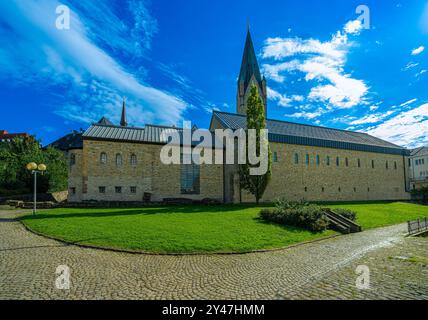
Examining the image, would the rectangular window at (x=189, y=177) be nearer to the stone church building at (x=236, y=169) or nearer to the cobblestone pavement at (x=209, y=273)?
the stone church building at (x=236, y=169)

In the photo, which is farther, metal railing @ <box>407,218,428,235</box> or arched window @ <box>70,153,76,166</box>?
arched window @ <box>70,153,76,166</box>

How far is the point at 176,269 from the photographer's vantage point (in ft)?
22.5

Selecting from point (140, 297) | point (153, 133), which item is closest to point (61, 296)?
point (140, 297)

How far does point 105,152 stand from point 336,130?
41063 millimetres

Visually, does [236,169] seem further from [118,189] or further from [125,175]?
[118,189]

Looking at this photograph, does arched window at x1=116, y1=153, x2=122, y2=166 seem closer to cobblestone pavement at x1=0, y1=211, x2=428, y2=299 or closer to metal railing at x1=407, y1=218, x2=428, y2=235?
cobblestone pavement at x1=0, y1=211, x2=428, y2=299

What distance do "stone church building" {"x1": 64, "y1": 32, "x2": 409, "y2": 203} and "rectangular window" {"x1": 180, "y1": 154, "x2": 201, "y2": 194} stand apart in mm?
116

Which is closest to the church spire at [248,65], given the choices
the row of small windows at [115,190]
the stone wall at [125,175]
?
the stone wall at [125,175]

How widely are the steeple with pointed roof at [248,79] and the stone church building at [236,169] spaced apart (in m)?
0.21

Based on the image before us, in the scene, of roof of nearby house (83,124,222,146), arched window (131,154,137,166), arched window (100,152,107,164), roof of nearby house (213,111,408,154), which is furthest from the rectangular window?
arched window (100,152,107,164)

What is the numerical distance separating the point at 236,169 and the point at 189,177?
5.69 meters

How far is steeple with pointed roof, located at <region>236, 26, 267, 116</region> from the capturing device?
47406 millimetres

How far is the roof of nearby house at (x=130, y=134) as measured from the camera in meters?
24.6

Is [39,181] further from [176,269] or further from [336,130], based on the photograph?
[336,130]
